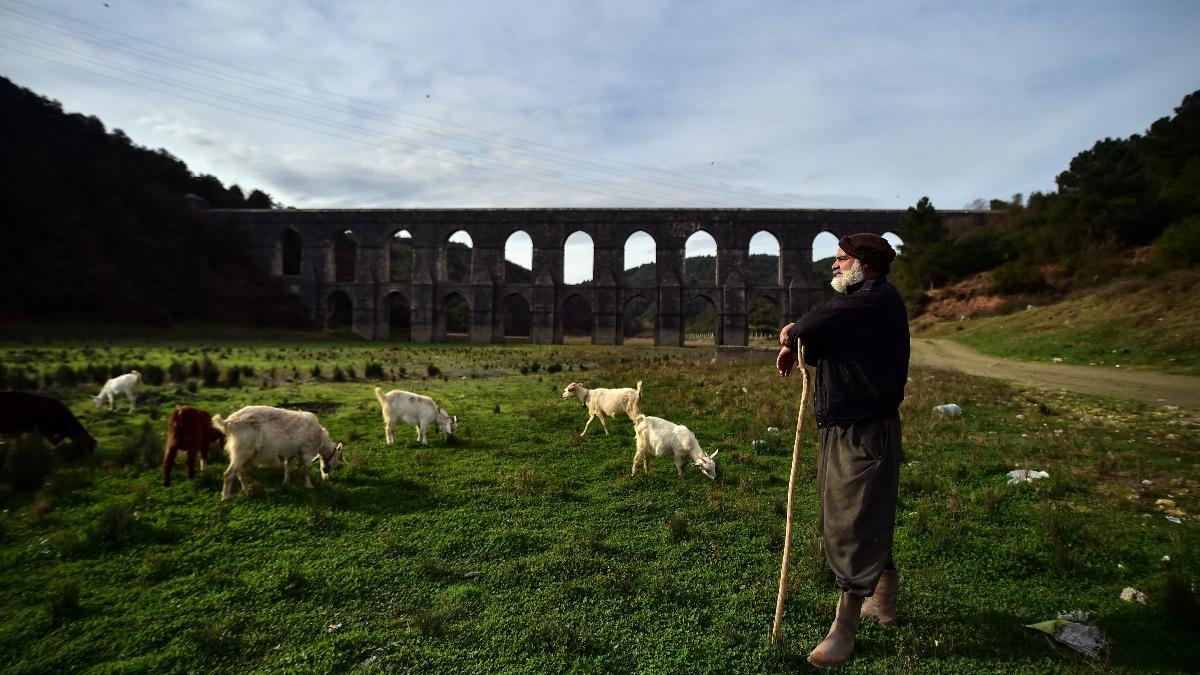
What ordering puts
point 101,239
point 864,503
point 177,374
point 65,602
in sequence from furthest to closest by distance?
point 101,239 < point 177,374 < point 65,602 < point 864,503

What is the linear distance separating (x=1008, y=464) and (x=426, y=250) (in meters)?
44.3

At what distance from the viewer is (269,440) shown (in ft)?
19.1

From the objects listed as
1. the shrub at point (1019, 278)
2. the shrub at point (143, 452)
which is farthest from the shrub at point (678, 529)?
the shrub at point (1019, 278)

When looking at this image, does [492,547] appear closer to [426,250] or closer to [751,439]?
[751,439]

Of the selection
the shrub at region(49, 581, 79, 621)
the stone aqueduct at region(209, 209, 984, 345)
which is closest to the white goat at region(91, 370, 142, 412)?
the shrub at region(49, 581, 79, 621)

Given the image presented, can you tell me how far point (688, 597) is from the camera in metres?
3.91

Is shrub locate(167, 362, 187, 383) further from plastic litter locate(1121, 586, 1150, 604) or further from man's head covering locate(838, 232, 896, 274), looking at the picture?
plastic litter locate(1121, 586, 1150, 604)

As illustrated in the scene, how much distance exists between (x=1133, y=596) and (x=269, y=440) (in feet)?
24.0

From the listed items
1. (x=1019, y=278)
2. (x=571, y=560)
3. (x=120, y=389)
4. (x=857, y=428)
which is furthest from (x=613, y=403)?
(x=1019, y=278)

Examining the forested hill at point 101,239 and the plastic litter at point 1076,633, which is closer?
the plastic litter at point 1076,633

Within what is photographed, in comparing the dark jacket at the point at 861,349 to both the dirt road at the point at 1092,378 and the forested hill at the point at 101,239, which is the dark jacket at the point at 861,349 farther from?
the forested hill at the point at 101,239

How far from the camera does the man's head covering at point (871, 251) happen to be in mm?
3367

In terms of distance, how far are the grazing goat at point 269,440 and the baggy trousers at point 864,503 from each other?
5.37 m

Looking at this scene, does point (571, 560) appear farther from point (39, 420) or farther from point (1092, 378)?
point (1092, 378)
